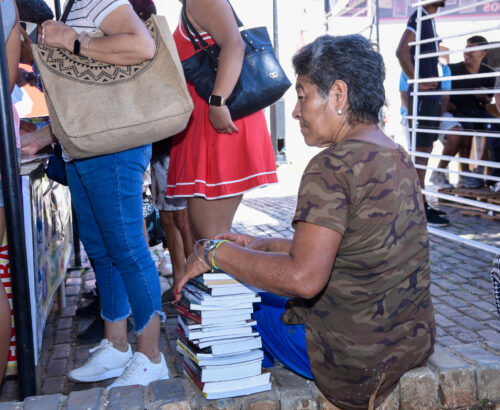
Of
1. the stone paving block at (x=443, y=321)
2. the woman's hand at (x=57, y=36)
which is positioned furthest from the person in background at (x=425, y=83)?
the woman's hand at (x=57, y=36)

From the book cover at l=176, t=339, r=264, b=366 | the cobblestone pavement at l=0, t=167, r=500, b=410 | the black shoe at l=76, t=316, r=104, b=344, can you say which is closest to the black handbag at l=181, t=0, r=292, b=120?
the book cover at l=176, t=339, r=264, b=366

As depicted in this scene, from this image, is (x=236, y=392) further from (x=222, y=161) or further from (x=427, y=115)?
(x=427, y=115)

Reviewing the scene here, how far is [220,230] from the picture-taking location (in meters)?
2.81

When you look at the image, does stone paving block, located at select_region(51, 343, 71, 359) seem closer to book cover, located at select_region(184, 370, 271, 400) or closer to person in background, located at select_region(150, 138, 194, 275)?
person in background, located at select_region(150, 138, 194, 275)

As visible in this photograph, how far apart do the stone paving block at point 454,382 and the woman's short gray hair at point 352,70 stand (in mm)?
1120

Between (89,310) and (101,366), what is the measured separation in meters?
1.18

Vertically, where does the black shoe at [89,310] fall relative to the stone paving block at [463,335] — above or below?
above

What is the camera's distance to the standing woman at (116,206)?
2230 mm

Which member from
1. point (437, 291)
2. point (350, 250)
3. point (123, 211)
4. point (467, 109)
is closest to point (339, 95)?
point (350, 250)

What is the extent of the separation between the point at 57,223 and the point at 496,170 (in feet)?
21.6

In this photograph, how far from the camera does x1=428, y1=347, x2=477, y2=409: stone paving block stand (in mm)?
2307

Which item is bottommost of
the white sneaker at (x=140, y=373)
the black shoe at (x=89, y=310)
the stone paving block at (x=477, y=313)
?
the stone paving block at (x=477, y=313)

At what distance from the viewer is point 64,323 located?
3707mm

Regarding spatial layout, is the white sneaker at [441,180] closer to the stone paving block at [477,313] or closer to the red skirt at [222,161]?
the stone paving block at [477,313]
